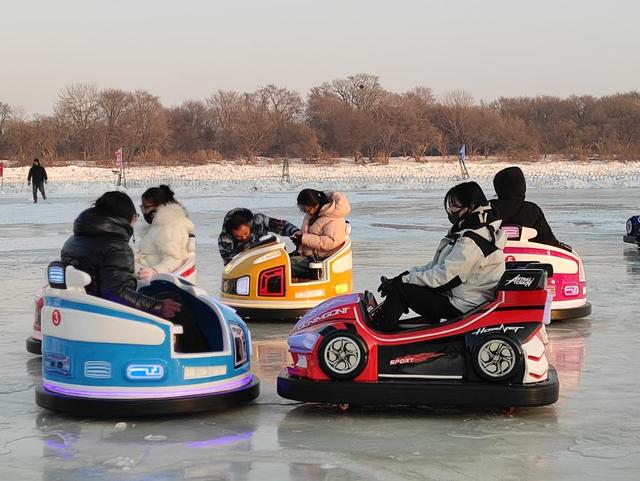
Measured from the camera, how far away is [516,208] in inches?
402

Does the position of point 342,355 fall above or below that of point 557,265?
below

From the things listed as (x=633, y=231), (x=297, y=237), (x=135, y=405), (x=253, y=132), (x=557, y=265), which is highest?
(x=253, y=132)

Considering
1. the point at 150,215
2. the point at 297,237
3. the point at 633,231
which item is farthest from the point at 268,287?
the point at 633,231

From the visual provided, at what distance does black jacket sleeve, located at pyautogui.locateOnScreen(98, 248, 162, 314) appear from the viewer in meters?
6.23

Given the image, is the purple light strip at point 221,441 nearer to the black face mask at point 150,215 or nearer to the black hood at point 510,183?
the black face mask at point 150,215

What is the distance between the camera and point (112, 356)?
611cm

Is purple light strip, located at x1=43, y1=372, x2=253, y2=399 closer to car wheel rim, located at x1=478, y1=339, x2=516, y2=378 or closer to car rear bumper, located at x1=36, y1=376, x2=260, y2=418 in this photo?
car rear bumper, located at x1=36, y1=376, x2=260, y2=418

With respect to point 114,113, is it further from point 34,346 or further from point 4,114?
point 34,346

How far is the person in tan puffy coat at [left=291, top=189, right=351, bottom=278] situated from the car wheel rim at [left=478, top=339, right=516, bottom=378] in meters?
4.48

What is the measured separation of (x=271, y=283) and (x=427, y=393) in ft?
13.9

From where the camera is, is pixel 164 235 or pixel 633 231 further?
pixel 633 231

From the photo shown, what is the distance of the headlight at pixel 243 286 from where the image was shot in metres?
10.3

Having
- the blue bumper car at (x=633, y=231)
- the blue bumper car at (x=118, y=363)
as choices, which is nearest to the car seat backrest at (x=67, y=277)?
the blue bumper car at (x=118, y=363)

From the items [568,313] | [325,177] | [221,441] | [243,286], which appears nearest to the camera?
[221,441]
